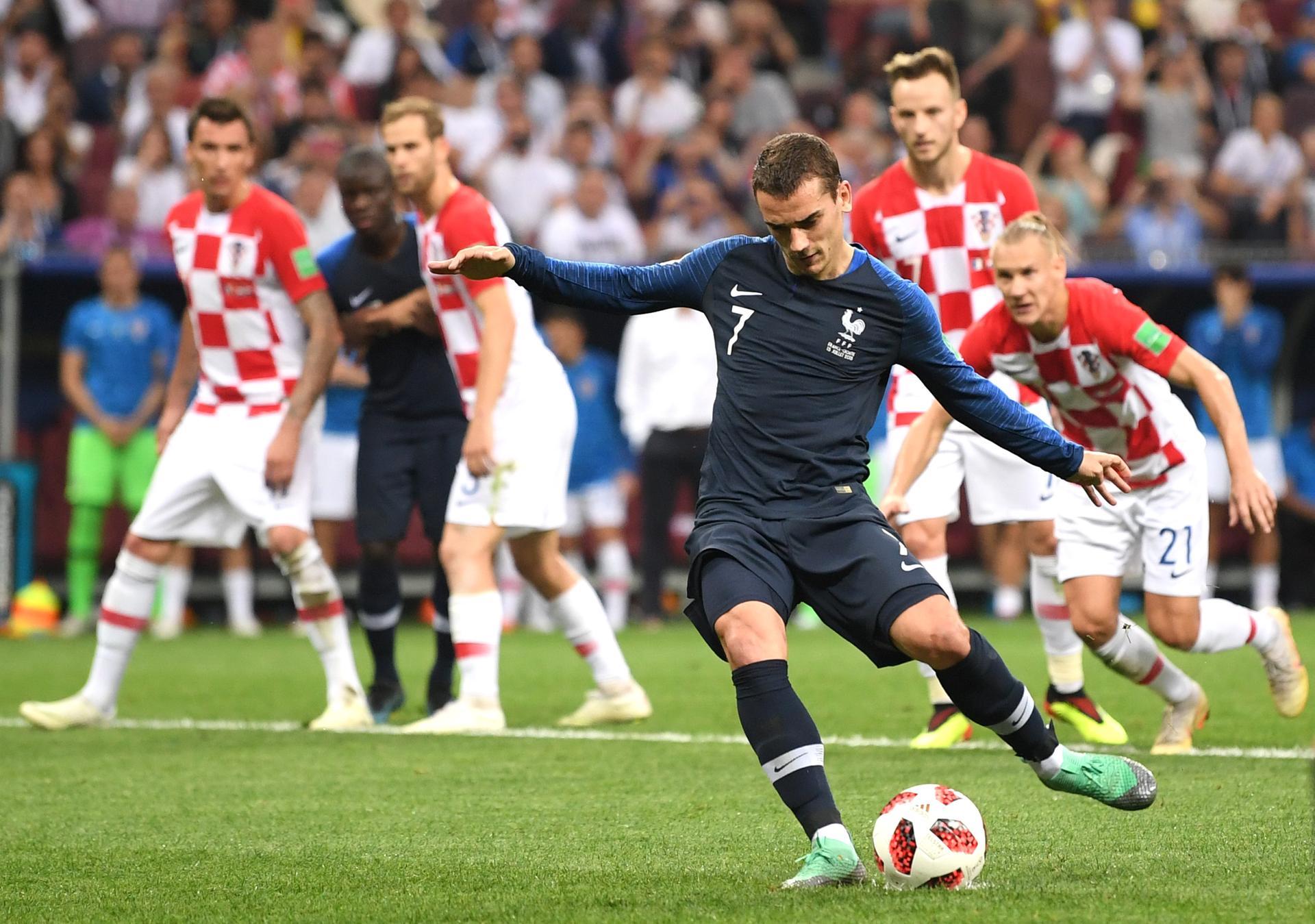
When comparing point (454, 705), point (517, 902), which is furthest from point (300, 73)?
point (517, 902)

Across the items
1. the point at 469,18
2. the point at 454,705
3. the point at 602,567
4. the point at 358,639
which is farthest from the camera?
the point at 469,18

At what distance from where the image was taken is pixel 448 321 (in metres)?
7.73

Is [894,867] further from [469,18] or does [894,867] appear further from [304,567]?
[469,18]

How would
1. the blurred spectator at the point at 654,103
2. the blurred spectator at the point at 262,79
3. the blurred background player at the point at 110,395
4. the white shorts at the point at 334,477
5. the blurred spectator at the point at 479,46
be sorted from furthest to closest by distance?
1. the blurred spectator at the point at 479,46
2. the blurred spectator at the point at 654,103
3. the blurred spectator at the point at 262,79
4. the white shorts at the point at 334,477
5. the blurred background player at the point at 110,395

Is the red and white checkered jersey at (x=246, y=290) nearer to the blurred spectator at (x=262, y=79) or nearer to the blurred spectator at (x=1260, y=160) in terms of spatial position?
the blurred spectator at (x=262, y=79)

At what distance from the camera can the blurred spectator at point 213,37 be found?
15.9 metres

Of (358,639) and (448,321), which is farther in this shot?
(358,639)

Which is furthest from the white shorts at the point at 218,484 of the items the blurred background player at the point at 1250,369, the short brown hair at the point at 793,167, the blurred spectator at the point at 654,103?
the blurred spectator at the point at 654,103

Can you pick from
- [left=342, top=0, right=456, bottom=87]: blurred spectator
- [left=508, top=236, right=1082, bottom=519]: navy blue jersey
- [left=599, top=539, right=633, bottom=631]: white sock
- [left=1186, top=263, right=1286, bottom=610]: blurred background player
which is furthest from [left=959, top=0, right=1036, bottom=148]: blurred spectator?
[left=508, top=236, right=1082, bottom=519]: navy blue jersey

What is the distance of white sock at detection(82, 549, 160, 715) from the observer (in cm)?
791

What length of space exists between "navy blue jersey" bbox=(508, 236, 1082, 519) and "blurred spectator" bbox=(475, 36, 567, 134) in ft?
37.5

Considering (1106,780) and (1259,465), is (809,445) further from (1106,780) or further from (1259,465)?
(1259,465)

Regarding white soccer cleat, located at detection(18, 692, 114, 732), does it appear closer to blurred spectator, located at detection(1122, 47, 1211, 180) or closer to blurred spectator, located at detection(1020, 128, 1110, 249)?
blurred spectator, located at detection(1020, 128, 1110, 249)

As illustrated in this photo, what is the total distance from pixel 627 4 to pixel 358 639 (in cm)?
802
